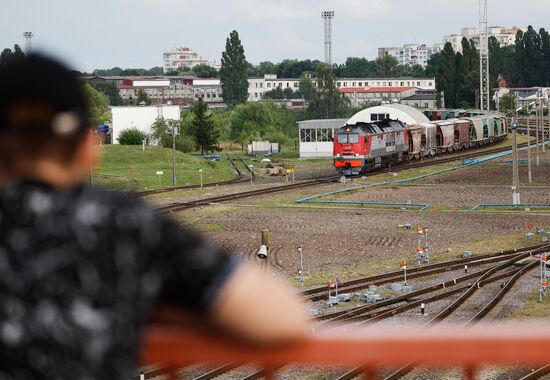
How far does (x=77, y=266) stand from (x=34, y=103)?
0.39 meters

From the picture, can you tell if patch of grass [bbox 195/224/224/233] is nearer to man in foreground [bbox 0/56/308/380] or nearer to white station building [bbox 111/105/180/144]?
man in foreground [bbox 0/56/308/380]

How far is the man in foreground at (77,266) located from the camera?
255 centimetres

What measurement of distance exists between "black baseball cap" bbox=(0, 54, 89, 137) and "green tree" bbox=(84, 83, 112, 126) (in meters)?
0.15

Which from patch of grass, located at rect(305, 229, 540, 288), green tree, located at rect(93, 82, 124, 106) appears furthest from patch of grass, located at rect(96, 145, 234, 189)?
green tree, located at rect(93, 82, 124, 106)

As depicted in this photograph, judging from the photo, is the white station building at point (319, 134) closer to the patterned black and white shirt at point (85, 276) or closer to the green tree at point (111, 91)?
the patterned black and white shirt at point (85, 276)

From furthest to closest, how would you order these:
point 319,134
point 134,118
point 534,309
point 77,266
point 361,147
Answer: point 134,118 < point 319,134 < point 361,147 < point 534,309 < point 77,266

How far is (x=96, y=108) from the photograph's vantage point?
2948 cm

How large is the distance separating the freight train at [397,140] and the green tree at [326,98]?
173ft

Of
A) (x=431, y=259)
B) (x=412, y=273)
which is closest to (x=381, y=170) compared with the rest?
(x=431, y=259)

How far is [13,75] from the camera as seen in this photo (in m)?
2.64

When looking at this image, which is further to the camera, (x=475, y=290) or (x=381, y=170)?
(x=381, y=170)

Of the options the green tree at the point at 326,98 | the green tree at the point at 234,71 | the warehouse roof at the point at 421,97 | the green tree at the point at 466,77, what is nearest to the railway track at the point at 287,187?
the green tree at the point at 466,77

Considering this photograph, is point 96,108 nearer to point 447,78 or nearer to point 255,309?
point 255,309

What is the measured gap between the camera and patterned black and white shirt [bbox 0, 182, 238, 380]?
2.54 meters
